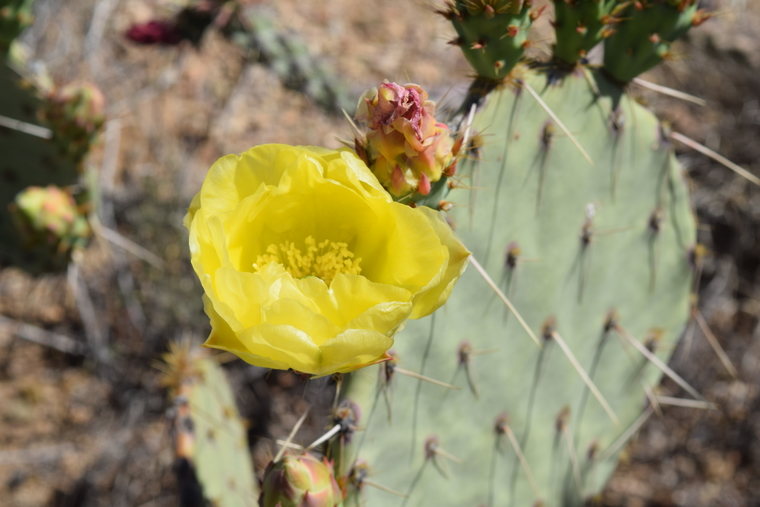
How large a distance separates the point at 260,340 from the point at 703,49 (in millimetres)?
2765

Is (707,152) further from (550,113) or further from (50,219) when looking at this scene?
(50,219)

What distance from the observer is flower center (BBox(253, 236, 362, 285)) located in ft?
2.93

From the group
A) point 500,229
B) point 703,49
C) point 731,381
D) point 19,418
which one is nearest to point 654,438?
point 731,381

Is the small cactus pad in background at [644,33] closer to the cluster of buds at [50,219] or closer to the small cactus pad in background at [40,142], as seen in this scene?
the small cactus pad in background at [40,142]

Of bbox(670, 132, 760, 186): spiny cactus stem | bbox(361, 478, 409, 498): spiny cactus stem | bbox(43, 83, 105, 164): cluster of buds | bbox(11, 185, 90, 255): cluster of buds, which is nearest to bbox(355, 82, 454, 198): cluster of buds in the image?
bbox(361, 478, 409, 498): spiny cactus stem

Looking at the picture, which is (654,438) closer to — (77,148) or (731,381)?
(731,381)

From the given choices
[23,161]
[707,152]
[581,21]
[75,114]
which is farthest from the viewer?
[23,161]

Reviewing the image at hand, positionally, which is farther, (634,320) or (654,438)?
(654,438)

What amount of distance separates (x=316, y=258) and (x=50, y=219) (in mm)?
1330

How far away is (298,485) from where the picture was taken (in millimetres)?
899

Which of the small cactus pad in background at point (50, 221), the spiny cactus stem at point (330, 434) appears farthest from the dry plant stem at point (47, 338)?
the spiny cactus stem at point (330, 434)

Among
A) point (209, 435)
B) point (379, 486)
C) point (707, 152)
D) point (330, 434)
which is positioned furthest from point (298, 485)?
point (707, 152)

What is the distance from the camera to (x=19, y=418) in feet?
8.77

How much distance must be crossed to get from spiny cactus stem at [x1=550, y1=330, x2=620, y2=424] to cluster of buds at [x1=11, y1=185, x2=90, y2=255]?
1341 millimetres
